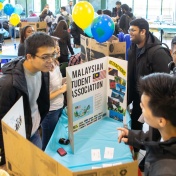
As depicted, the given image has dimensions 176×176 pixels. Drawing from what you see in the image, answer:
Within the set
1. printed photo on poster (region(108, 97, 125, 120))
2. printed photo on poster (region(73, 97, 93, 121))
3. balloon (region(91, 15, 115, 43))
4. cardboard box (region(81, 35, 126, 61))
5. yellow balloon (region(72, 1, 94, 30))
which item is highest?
yellow balloon (region(72, 1, 94, 30))

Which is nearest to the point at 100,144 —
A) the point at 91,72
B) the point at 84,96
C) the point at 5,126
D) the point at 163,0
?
the point at 84,96

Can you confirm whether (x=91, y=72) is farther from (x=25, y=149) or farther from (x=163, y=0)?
(x=163, y=0)

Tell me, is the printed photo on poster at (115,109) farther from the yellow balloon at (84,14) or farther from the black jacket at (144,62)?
the yellow balloon at (84,14)

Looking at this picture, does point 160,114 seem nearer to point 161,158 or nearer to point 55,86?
point 161,158

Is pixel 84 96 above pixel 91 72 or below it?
below

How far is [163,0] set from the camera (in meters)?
12.8

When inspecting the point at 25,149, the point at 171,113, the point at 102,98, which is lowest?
the point at 102,98

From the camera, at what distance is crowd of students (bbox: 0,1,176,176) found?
116cm

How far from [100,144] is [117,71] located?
0.63 metres

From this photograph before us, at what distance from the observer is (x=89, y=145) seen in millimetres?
2170

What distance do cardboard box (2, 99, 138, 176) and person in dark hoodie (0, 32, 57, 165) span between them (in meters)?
0.34

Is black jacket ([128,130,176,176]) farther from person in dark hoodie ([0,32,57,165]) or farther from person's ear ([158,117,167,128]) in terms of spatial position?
person in dark hoodie ([0,32,57,165])

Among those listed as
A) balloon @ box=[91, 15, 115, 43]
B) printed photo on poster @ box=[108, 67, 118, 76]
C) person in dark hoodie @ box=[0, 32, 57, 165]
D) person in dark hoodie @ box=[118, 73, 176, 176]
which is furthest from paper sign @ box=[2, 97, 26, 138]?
balloon @ box=[91, 15, 115, 43]

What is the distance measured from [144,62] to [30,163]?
1.93 meters
